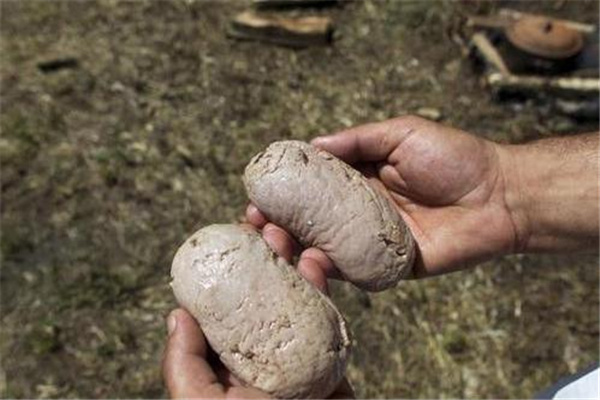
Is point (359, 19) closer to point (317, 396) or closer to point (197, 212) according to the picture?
point (197, 212)

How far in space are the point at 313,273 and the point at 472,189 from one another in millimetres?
575

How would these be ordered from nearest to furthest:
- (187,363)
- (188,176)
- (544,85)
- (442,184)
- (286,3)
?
(187,363) → (442,184) → (188,176) → (544,85) → (286,3)

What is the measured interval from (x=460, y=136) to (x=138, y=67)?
2.11 metres

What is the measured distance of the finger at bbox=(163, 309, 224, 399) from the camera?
1875 mm

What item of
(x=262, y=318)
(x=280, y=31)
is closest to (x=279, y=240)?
(x=262, y=318)

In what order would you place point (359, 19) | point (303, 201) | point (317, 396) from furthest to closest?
point (359, 19), point (303, 201), point (317, 396)

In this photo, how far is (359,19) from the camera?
14.9 feet

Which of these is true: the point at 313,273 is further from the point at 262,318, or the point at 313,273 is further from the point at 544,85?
the point at 544,85

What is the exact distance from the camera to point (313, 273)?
221 centimetres

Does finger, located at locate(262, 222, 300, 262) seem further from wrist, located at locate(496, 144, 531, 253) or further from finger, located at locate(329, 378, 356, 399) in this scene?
wrist, located at locate(496, 144, 531, 253)

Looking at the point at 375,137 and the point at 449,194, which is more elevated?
the point at 375,137

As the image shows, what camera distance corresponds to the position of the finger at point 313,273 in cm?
219

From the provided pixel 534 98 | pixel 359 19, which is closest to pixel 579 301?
pixel 534 98

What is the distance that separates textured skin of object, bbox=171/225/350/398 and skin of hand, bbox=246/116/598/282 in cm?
Result: 37
